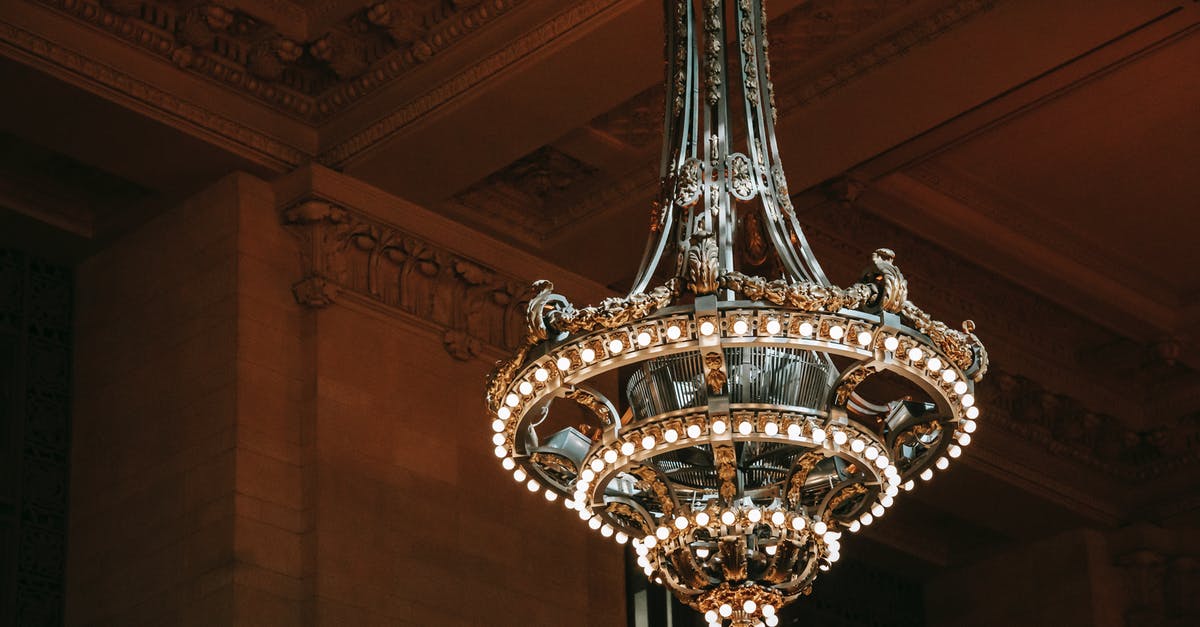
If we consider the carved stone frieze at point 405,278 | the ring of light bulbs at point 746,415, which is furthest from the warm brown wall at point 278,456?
the ring of light bulbs at point 746,415

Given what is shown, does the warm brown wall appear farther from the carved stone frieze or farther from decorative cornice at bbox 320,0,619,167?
decorative cornice at bbox 320,0,619,167

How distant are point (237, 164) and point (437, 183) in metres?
0.87

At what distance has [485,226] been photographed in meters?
10.2

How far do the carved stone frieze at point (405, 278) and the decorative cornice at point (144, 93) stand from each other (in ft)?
0.89

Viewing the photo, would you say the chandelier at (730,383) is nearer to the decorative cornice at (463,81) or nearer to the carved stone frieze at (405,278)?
the decorative cornice at (463,81)

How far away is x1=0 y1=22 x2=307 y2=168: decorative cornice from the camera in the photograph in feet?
28.6

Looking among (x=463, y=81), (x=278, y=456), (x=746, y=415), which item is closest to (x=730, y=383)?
(x=746, y=415)

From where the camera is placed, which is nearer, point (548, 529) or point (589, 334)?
point (589, 334)

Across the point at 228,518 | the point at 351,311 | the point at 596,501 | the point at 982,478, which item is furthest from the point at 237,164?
the point at 982,478

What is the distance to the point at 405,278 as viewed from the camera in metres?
9.83

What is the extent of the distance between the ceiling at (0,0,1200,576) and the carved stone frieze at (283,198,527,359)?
219 millimetres

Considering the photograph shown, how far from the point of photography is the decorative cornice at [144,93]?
343 inches

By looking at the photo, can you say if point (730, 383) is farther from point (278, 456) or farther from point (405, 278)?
point (405, 278)

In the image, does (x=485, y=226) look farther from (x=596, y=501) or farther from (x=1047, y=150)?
(x=596, y=501)
